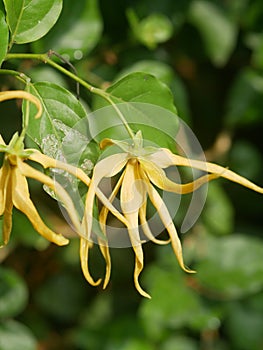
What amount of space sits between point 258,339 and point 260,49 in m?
0.58

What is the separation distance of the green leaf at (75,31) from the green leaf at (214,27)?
42 centimetres

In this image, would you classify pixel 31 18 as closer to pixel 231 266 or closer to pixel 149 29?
pixel 149 29

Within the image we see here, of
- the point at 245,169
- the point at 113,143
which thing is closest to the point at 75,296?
the point at 245,169

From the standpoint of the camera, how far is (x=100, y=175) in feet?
2.17

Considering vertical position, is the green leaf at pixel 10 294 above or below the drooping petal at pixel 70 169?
below

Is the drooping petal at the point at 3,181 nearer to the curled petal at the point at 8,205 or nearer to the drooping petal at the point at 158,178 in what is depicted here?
the curled petal at the point at 8,205

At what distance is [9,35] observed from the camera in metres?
0.82

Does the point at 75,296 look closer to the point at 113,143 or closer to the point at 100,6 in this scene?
the point at 100,6

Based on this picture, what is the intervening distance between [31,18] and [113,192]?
0.26 meters

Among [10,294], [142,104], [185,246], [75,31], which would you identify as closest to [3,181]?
[142,104]

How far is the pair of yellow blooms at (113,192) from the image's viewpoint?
0.62 m

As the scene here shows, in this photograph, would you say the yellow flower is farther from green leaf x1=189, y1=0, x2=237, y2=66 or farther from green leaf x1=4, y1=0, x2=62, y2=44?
green leaf x1=189, y1=0, x2=237, y2=66

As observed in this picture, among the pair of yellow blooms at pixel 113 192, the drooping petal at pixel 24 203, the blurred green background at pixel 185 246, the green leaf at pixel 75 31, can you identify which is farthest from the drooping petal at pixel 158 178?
the blurred green background at pixel 185 246

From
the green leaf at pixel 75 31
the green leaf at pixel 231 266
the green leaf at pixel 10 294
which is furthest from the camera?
the green leaf at pixel 231 266
